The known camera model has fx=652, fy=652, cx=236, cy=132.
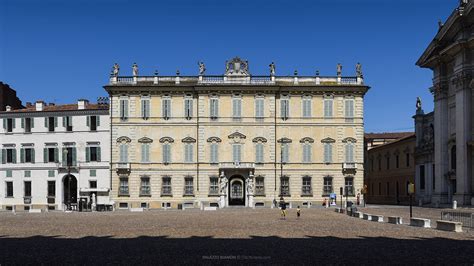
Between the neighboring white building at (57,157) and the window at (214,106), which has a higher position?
the window at (214,106)

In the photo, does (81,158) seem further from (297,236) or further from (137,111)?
(297,236)

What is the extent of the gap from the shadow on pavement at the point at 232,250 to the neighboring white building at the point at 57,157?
41410 mm

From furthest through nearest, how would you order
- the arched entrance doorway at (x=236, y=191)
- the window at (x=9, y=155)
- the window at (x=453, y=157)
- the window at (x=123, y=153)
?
the arched entrance doorway at (x=236, y=191)
the window at (x=9, y=155)
the window at (x=123, y=153)
the window at (x=453, y=157)

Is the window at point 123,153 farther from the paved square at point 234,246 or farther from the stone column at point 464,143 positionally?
the paved square at point 234,246

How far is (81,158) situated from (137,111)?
7.19m

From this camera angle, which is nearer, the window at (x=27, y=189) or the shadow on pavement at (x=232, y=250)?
the shadow on pavement at (x=232, y=250)

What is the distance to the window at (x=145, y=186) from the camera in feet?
212

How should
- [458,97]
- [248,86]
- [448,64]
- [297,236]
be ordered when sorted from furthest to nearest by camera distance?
1. [248,86]
2. [448,64]
3. [458,97]
4. [297,236]

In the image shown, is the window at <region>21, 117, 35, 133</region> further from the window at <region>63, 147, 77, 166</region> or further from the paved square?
the paved square

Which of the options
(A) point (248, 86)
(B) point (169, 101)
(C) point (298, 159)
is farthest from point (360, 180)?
(B) point (169, 101)

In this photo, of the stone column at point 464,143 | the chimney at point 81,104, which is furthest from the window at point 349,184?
the chimney at point 81,104

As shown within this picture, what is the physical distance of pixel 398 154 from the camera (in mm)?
77375

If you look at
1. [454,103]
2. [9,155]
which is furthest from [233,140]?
[9,155]

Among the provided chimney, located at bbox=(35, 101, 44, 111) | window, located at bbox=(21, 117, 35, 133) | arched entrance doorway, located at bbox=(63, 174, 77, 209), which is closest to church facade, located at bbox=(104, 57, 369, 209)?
arched entrance doorway, located at bbox=(63, 174, 77, 209)
